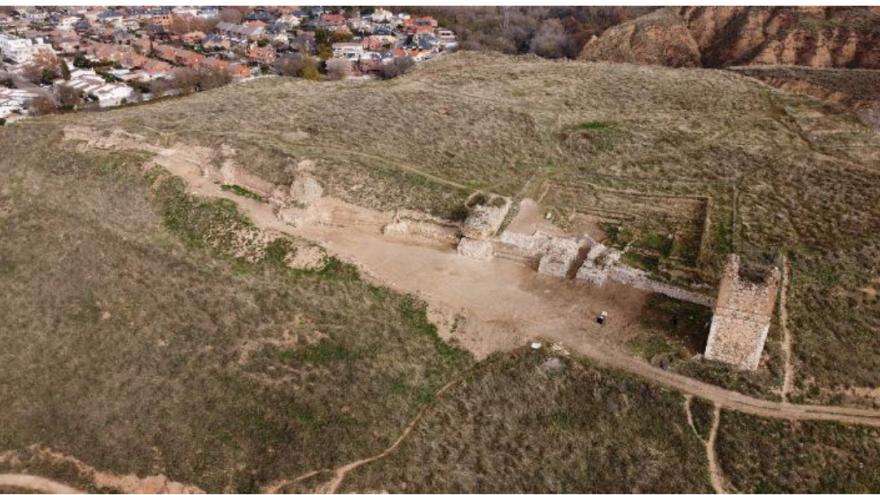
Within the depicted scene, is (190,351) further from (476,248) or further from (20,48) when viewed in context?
(20,48)

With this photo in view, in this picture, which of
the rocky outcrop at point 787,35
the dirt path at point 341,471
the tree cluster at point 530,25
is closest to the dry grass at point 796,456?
the dirt path at point 341,471

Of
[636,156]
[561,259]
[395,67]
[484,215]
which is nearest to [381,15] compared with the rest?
[395,67]

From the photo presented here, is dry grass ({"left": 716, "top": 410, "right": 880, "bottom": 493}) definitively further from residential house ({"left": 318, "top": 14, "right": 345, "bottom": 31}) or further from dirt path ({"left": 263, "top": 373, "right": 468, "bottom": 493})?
residential house ({"left": 318, "top": 14, "right": 345, "bottom": 31})

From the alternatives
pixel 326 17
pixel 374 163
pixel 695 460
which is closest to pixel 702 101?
pixel 374 163

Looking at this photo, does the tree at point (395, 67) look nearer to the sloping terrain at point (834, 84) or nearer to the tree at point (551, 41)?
the tree at point (551, 41)

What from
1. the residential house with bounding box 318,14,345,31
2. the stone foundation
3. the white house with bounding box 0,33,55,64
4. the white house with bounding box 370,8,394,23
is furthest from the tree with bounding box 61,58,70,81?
the stone foundation

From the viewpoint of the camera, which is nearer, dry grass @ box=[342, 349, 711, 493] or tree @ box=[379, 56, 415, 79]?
dry grass @ box=[342, 349, 711, 493]

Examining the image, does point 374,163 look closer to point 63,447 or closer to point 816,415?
point 63,447
